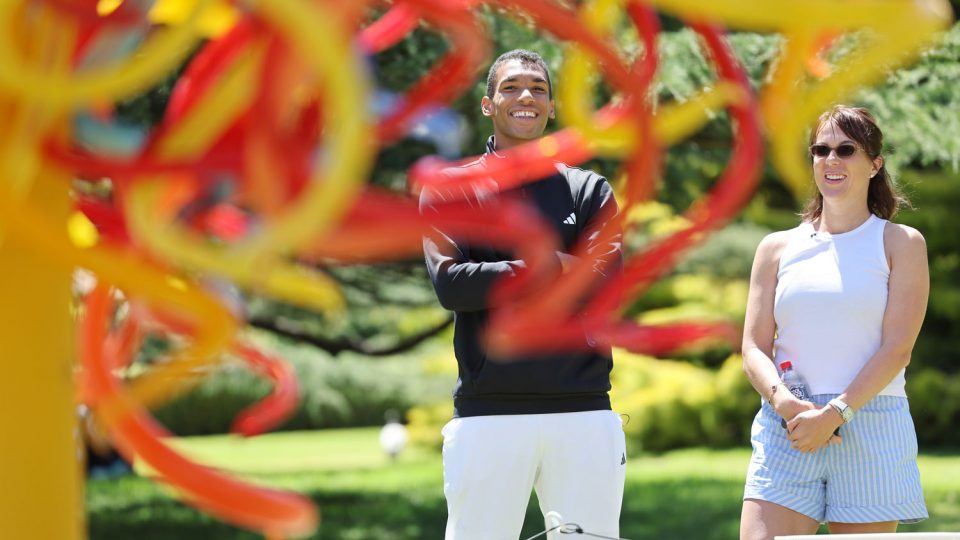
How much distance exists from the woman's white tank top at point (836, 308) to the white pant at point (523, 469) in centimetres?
56

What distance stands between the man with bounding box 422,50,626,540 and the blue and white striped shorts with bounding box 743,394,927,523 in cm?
43

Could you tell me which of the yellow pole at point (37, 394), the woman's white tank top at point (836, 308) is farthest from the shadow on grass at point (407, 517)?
the yellow pole at point (37, 394)

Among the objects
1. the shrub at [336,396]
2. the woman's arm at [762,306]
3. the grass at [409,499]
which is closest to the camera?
the woman's arm at [762,306]

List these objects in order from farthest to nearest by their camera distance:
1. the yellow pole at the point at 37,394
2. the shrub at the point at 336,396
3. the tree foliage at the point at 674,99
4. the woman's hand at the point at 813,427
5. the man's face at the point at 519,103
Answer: the shrub at the point at 336,396
the tree foliage at the point at 674,99
the woman's hand at the point at 813,427
the man's face at the point at 519,103
the yellow pole at the point at 37,394

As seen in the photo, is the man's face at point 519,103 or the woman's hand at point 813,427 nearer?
the man's face at point 519,103

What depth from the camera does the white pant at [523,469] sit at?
3.21 m

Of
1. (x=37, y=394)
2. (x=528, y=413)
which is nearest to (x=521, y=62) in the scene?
(x=528, y=413)

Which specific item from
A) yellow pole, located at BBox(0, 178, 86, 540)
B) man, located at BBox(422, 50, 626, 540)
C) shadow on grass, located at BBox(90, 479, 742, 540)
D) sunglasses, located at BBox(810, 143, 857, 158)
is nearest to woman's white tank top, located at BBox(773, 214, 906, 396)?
sunglasses, located at BBox(810, 143, 857, 158)

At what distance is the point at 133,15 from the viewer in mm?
873

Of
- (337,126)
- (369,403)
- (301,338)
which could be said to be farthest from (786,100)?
(369,403)

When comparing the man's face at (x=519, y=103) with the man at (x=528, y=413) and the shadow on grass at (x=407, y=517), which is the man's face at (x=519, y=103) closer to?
the man at (x=528, y=413)

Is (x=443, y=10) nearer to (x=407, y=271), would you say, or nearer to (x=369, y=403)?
A: (x=407, y=271)

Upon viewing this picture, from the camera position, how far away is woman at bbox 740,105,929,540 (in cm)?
338

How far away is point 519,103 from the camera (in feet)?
10.3
